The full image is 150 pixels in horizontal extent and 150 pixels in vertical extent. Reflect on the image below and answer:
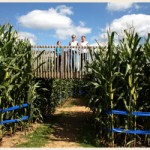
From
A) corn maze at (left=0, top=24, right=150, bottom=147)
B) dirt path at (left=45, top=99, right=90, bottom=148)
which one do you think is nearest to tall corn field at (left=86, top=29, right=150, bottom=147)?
corn maze at (left=0, top=24, right=150, bottom=147)

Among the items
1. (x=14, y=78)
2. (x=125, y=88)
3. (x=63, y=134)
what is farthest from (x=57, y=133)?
(x=125, y=88)

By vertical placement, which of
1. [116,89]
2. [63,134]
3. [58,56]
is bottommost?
[63,134]

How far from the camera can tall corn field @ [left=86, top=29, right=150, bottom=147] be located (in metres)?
9.29

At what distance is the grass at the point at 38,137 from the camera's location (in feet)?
31.5

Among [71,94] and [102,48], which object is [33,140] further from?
[71,94]

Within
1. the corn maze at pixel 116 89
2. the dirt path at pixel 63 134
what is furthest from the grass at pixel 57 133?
the corn maze at pixel 116 89

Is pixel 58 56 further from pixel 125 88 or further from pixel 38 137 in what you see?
pixel 125 88

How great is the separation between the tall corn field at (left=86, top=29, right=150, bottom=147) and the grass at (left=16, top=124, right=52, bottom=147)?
187 cm

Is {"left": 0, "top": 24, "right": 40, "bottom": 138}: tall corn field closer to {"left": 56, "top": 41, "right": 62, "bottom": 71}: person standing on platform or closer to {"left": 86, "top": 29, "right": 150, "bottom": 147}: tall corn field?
{"left": 56, "top": 41, "right": 62, "bottom": 71}: person standing on platform

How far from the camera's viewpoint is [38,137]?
10633 mm

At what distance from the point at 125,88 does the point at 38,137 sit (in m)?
3.41

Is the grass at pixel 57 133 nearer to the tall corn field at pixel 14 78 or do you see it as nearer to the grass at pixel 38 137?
the grass at pixel 38 137

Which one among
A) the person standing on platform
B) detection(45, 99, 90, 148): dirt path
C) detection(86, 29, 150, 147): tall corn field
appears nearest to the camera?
detection(86, 29, 150, 147): tall corn field

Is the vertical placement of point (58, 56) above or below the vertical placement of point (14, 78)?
above
